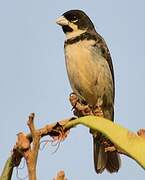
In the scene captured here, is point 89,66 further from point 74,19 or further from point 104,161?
point 104,161

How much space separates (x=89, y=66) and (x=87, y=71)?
2.5 inches

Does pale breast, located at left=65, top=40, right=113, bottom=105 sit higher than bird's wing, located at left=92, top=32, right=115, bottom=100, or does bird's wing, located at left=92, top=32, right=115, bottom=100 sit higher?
bird's wing, located at left=92, top=32, right=115, bottom=100

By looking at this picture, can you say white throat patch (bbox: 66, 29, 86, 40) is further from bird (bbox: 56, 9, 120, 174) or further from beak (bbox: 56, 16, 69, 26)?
beak (bbox: 56, 16, 69, 26)

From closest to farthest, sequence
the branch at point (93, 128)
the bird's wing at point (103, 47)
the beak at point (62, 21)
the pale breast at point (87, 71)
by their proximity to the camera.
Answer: the branch at point (93, 128) → the pale breast at point (87, 71) → the bird's wing at point (103, 47) → the beak at point (62, 21)

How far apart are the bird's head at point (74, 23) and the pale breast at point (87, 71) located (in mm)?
321

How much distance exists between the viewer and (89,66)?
5.88m

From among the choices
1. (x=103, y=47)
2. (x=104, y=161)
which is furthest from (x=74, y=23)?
(x=104, y=161)

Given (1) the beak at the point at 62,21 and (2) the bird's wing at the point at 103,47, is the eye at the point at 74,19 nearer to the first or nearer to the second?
(1) the beak at the point at 62,21

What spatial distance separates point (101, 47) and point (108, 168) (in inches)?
54.4

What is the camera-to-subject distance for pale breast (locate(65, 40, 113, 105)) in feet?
19.2

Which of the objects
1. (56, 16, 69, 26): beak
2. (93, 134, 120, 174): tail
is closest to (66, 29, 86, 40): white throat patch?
(56, 16, 69, 26): beak

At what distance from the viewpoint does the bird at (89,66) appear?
589 cm

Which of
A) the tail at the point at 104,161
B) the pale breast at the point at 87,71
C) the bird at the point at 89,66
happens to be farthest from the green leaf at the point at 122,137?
the tail at the point at 104,161

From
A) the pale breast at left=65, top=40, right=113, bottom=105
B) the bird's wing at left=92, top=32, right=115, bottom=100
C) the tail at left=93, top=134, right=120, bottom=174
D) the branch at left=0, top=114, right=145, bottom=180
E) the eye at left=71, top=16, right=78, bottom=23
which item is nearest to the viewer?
the branch at left=0, top=114, right=145, bottom=180
